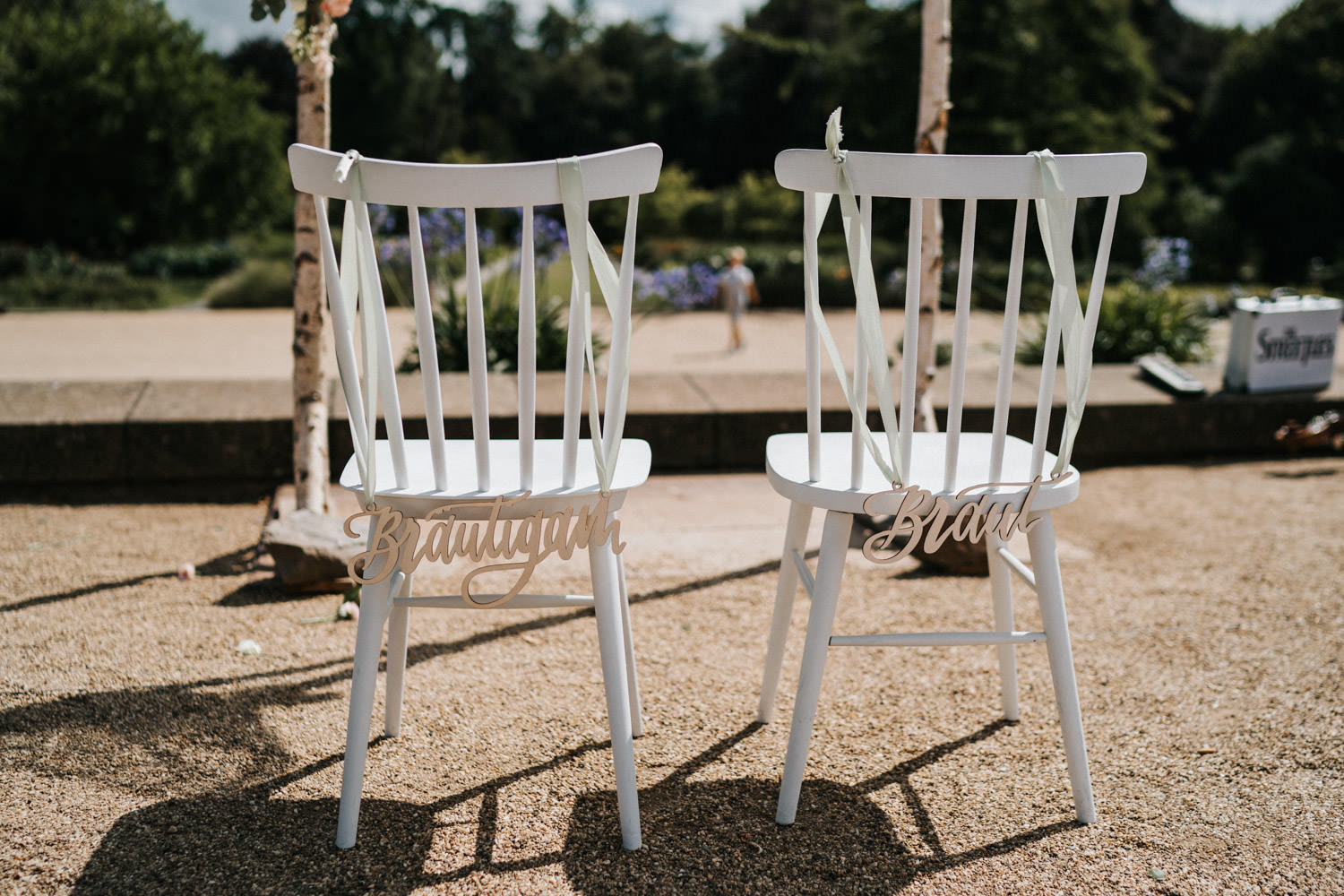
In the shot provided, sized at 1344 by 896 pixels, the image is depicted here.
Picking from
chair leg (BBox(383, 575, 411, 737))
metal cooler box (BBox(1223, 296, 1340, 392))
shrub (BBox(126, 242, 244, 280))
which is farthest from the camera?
→ shrub (BBox(126, 242, 244, 280))

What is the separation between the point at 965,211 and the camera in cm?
Result: 179

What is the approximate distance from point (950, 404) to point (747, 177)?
25.1m

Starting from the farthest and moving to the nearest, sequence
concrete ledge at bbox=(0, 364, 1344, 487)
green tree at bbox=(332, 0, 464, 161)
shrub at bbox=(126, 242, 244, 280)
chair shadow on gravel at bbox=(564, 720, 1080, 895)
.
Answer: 1. green tree at bbox=(332, 0, 464, 161)
2. shrub at bbox=(126, 242, 244, 280)
3. concrete ledge at bbox=(0, 364, 1344, 487)
4. chair shadow on gravel at bbox=(564, 720, 1080, 895)

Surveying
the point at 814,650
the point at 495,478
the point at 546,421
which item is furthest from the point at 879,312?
the point at 546,421

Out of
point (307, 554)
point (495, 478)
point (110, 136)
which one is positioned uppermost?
point (110, 136)

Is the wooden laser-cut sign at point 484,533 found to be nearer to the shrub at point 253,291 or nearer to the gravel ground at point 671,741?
the gravel ground at point 671,741

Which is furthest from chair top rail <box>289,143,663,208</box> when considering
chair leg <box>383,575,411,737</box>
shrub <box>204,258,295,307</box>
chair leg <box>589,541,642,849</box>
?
shrub <box>204,258,295,307</box>

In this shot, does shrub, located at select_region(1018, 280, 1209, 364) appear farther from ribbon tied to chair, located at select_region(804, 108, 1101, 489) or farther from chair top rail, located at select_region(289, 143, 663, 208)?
chair top rail, located at select_region(289, 143, 663, 208)

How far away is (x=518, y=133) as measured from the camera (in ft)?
138

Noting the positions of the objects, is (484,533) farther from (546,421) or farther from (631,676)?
(546,421)

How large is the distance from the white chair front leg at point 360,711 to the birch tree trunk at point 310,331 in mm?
1757

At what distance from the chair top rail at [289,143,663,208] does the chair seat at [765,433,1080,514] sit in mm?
626

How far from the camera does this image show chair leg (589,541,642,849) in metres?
1.85

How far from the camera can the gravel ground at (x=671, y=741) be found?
1.83 meters
